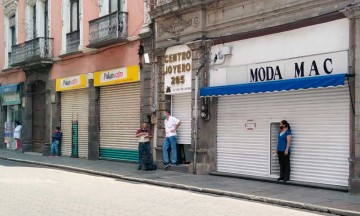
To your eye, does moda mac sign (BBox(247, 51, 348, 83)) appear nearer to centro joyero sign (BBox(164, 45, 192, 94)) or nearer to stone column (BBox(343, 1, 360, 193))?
stone column (BBox(343, 1, 360, 193))

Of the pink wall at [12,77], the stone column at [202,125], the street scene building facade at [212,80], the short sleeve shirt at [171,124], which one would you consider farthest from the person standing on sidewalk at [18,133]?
the stone column at [202,125]

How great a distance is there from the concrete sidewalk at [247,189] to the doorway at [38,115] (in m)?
8.96

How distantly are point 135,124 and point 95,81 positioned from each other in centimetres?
343

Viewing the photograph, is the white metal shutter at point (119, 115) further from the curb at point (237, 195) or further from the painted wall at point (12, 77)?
the painted wall at point (12, 77)

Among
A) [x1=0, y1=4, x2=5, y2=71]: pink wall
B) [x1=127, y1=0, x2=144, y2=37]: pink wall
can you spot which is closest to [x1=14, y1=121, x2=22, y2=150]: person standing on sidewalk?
[x1=0, y1=4, x2=5, y2=71]: pink wall

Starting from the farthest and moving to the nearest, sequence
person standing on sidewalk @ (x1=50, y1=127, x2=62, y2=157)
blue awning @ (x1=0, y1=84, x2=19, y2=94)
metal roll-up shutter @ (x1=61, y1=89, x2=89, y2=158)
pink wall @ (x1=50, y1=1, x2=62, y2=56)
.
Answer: blue awning @ (x1=0, y1=84, x2=19, y2=94) < pink wall @ (x1=50, y1=1, x2=62, y2=56) < person standing on sidewalk @ (x1=50, y1=127, x2=62, y2=157) < metal roll-up shutter @ (x1=61, y1=89, x2=89, y2=158)

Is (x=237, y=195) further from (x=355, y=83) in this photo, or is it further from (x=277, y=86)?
(x=355, y=83)

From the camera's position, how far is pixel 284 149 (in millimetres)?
13117

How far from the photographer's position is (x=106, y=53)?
21.3 m

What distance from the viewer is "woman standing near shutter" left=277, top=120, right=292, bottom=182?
514 inches

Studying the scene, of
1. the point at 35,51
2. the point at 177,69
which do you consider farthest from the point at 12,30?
the point at 177,69

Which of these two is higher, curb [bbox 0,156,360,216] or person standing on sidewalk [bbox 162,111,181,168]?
person standing on sidewalk [bbox 162,111,181,168]

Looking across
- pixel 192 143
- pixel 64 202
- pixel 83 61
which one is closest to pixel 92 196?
pixel 64 202

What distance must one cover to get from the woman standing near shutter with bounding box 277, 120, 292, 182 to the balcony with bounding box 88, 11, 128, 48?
8593mm
